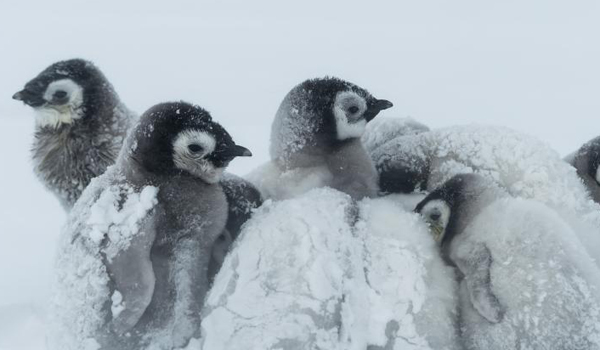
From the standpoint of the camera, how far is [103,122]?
2.58 metres

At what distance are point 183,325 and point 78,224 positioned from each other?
0.36m

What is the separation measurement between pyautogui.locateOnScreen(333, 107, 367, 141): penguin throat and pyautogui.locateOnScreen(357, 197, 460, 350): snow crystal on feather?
0.38 meters

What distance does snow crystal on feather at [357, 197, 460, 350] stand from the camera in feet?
5.83

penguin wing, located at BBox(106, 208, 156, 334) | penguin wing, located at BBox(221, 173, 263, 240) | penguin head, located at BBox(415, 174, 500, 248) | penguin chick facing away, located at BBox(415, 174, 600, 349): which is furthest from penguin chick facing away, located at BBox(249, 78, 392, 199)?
penguin wing, located at BBox(106, 208, 156, 334)

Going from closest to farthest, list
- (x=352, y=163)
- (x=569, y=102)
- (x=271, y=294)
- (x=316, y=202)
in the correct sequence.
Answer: (x=271, y=294), (x=316, y=202), (x=352, y=163), (x=569, y=102)

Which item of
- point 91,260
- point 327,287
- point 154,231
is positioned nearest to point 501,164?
point 327,287

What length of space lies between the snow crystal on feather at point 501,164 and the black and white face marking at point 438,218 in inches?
8.6

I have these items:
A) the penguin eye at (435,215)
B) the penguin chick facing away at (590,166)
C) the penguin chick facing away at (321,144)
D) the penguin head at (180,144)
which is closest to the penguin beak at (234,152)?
the penguin head at (180,144)

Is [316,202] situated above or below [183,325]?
above

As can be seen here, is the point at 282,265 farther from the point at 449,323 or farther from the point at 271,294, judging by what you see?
the point at 449,323

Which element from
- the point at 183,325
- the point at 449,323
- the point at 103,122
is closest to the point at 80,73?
the point at 103,122

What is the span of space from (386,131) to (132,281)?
117 centimetres

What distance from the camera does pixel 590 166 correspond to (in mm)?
2303

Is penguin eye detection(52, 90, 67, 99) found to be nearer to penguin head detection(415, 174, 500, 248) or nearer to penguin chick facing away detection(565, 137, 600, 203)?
penguin head detection(415, 174, 500, 248)
